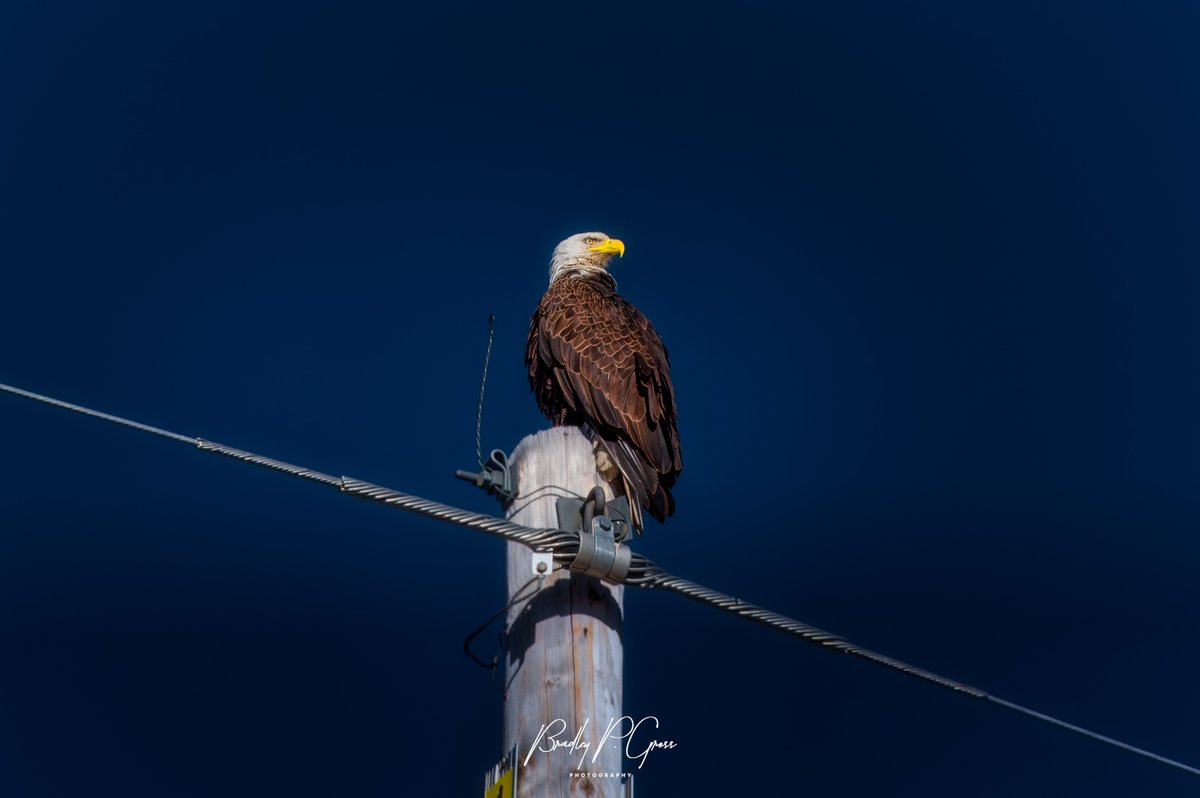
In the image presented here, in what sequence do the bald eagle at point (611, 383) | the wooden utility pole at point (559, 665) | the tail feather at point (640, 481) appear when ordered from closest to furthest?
the wooden utility pole at point (559, 665)
the tail feather at point (640, 481)
the bald eagle at point (611, 383)

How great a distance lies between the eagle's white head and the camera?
8312 mm

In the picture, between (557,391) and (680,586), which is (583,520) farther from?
(557,391)

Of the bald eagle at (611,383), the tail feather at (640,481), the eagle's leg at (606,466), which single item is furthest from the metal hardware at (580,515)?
the eagle's leg at (606,466)

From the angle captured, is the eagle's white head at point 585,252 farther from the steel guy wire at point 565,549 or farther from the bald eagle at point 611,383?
the steel guy wire at point 565,549

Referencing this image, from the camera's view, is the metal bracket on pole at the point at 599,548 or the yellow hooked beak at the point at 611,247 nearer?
the metal bracket on pole at the point at 599,548

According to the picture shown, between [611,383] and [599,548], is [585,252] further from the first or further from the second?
[599,548]

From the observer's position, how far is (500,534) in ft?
→ 12.6

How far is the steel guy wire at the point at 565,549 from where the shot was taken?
3.73m

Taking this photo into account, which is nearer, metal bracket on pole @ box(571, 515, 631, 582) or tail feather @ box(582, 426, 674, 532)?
metal bracket on pole @ box(571, 515, 631, 582)

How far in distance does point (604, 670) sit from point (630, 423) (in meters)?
2.14

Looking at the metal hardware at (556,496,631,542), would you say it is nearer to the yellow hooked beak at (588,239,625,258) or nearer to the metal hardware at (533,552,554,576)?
the metal hardware at (533,552,554,576)

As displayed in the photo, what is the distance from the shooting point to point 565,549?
152 inches

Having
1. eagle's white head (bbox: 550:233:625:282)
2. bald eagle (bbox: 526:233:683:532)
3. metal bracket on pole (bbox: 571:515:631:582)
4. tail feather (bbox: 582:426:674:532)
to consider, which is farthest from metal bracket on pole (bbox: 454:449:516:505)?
eagle's white head (bbox: 550:233:625:282)

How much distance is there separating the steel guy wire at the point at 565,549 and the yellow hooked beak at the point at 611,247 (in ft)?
15.1
